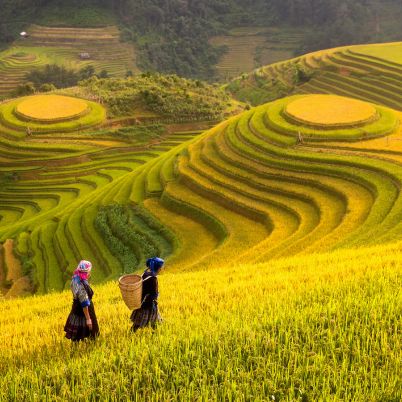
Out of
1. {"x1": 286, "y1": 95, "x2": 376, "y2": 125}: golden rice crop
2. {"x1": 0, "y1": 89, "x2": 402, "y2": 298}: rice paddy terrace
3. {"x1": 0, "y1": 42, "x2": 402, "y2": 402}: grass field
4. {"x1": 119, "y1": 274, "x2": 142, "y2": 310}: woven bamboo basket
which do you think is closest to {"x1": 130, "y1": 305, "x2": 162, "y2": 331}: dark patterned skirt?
{"x1": 0, "y1": 42, "x2": 402, "y2": 402}: grass field

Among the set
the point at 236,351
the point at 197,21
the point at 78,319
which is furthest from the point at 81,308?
the point at 197,21

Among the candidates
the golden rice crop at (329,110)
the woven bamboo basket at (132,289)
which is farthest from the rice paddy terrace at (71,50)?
the woven bamboo basket at (132,289)

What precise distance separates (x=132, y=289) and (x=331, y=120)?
26.6m

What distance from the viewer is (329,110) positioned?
1315 inches

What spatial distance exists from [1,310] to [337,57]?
7640 cm

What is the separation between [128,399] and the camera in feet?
19.6

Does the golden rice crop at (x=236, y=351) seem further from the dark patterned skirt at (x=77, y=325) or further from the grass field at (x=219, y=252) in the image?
the dark patterned skirt at (x=77, y=325)

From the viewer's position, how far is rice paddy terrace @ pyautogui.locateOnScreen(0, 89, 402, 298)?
21562 mm

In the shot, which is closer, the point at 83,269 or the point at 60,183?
the point at 83,269

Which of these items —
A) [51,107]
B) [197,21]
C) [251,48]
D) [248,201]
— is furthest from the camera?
[197,21]

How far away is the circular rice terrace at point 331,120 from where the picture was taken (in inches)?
1165

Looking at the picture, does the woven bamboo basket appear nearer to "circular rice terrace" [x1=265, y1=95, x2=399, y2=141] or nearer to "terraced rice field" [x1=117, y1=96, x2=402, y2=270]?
"terraced rice field" [x1=117, y1=96, x2=402, y2=270]

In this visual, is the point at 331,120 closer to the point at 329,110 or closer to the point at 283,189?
the point at 329,110

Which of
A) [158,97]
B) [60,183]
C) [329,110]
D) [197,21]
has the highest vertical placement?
[197,21]
